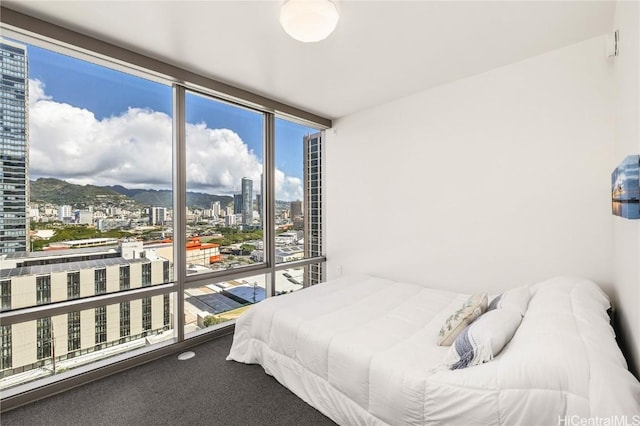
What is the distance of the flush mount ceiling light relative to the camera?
5.47ft

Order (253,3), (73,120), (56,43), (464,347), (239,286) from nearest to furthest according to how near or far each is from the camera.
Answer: (464,347), (253,3), (56,43), (73,120), (239,286)

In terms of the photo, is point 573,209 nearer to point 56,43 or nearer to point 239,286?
point 239,286

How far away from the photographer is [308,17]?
5.53ft

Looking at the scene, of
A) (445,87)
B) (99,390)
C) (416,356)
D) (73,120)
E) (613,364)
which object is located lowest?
(99,390)

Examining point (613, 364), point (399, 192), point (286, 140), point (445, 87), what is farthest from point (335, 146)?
point (613, 364)

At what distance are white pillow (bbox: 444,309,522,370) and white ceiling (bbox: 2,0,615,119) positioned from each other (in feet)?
6.50

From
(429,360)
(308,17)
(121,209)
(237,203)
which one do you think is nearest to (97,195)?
(121,209)

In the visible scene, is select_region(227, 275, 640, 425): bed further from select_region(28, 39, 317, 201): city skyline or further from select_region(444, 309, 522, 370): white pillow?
select_region(28, 39, 317, 201): city skyline

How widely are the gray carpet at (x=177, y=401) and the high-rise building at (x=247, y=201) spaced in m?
1.58

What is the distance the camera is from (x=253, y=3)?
182 centimetres

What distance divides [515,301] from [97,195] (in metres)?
3.27

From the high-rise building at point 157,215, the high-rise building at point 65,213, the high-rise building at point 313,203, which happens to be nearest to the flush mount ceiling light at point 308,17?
the high-rise building at point 157,215

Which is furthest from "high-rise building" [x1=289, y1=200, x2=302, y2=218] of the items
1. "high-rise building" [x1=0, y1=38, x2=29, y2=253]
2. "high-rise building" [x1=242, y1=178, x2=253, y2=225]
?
"high-rise building" [x1=0, y1=38, x2=29, y2=253]

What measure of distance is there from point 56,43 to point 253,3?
4.89 ft
